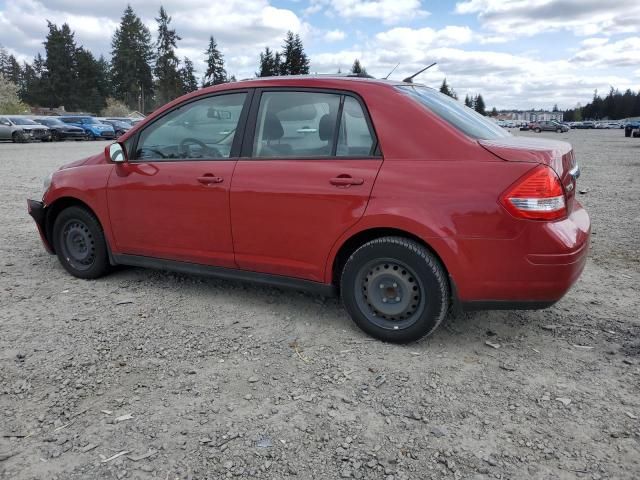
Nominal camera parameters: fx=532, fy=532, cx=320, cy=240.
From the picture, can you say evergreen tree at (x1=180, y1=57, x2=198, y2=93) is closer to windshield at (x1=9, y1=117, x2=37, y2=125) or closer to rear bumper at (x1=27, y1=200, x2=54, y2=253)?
windshield at (x1=9, y1=117, x2=37, y2=125)

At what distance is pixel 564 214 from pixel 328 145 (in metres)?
1.55

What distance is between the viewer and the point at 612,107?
453 ft

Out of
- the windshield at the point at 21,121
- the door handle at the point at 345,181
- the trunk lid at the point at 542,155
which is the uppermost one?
the windshield at the point at 21,121

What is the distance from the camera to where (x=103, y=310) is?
415 cm

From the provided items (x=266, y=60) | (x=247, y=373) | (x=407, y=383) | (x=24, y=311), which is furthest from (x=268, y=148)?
(x=266, y=60)

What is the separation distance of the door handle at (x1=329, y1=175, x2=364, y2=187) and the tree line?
493ft

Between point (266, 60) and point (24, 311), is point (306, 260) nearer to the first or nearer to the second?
point (24, 311)

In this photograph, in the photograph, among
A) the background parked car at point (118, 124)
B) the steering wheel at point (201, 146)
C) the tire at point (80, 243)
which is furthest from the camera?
the background parked car at point (118, 124)

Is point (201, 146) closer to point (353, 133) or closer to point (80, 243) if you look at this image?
point (353, 133)

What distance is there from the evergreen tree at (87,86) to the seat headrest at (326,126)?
296 ft

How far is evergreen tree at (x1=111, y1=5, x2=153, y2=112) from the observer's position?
285 feet

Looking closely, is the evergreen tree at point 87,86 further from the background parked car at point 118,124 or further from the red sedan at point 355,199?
the red sedan at point 355,199

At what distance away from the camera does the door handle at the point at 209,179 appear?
393 centimetres

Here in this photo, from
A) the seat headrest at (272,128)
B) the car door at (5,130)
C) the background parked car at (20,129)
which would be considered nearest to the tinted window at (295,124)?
the seat headrest at (272,128)
